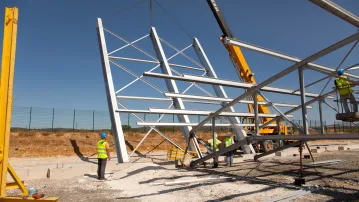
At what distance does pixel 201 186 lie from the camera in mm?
8078

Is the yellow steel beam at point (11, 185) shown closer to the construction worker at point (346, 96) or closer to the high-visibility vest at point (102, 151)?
the high-visibility vest at point (102, 151)

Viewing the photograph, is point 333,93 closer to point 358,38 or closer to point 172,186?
point 358,38

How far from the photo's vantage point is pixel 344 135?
604 cm

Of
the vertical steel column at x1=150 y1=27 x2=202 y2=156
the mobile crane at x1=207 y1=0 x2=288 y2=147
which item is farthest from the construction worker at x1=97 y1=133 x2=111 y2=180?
the mobile crane at x1=207 y1=0 x2=288 y2=147

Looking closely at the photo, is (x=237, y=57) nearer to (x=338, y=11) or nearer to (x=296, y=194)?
(x=296, y=194)

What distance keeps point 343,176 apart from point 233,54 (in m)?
10.5

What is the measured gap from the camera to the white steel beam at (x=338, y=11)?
518 centimetres

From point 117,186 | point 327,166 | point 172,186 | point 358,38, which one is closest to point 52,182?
point 117,186

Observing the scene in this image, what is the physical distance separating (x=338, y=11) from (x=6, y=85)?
20.6ft

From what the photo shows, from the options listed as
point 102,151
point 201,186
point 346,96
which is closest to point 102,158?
point 102,151

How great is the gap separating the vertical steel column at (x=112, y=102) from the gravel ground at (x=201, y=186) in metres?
1.68

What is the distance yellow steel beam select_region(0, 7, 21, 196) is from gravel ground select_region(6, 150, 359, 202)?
2.47 metres

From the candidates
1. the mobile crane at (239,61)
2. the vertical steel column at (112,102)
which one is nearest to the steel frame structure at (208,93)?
the vertical steel column at (112,102)

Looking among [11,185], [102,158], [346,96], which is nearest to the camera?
[11,185]
